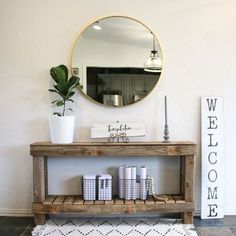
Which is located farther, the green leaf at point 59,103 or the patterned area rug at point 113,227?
the green leaf at point 59,103

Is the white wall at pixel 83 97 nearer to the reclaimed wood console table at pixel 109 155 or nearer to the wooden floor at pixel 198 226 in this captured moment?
the wooden floor at pixel 198 226

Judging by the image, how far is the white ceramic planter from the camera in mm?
2430

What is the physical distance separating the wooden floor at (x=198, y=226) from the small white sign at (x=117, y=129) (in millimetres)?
976

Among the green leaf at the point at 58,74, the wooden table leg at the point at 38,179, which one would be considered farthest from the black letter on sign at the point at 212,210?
the green leaf at the point at 58,74

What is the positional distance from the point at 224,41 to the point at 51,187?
2.18 m

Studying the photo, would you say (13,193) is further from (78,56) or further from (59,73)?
(78,56)

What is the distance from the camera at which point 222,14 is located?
265 centimetres

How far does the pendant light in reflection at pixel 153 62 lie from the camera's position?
2.63m

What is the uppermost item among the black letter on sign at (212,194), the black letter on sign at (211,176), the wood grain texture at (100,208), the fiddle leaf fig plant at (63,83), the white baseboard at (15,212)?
the fiddle leaf fig plant at (63,83)

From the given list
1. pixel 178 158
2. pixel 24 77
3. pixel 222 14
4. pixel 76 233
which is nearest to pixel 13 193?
pixel 76 233

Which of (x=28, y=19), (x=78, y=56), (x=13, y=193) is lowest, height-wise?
(x=13, y=193)

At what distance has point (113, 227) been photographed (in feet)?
7.97

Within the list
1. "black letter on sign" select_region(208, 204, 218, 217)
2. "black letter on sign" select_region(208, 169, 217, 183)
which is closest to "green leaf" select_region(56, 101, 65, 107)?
"black letter on sign" select_region(208, 169, 217, 183)

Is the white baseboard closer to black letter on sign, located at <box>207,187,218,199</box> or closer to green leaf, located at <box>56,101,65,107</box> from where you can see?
green leaf, located at <box>56,101,65,107</box>
